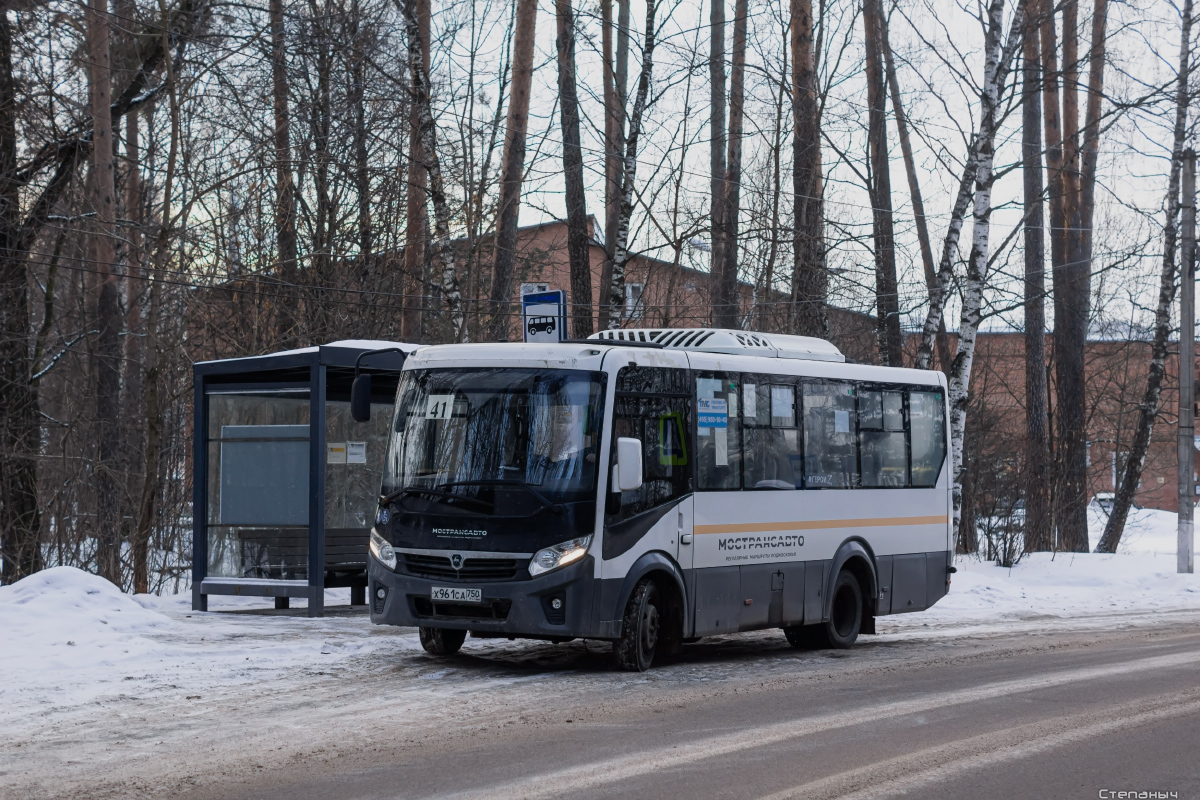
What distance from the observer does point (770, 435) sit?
525 inches

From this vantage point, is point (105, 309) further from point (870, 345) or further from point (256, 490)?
point (870, 345)

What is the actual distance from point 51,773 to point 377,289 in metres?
19.5

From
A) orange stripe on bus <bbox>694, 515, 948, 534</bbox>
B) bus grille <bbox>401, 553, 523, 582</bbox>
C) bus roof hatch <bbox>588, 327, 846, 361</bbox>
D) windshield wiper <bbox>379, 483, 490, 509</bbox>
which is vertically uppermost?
bus roof hatch <bbox>588, 327, 846, 361</bbox>

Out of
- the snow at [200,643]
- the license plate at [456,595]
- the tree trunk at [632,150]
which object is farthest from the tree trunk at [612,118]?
the license plate at [456,595]

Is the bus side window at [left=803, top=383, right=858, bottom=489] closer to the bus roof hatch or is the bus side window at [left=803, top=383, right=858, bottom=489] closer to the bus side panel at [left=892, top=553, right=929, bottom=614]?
the bus roof hatch

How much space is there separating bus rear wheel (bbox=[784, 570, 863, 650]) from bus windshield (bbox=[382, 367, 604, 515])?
154 inches

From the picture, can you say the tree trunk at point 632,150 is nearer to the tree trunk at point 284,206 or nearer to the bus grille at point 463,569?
the tree trunk at point 284,206

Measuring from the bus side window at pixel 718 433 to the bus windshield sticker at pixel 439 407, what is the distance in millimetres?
2220

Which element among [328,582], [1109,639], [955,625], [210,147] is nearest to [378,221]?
[210,147]

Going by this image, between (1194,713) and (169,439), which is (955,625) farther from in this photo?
(169,439)

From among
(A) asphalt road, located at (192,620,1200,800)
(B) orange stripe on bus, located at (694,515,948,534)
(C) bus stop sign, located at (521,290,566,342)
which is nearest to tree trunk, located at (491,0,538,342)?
(C) bus stop sign, located at (521,290,566,342)

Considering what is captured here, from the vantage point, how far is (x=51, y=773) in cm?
740

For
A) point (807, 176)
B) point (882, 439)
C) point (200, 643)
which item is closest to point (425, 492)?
point (200, 643)

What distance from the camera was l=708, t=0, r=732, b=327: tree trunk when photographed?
2997 centimetres
